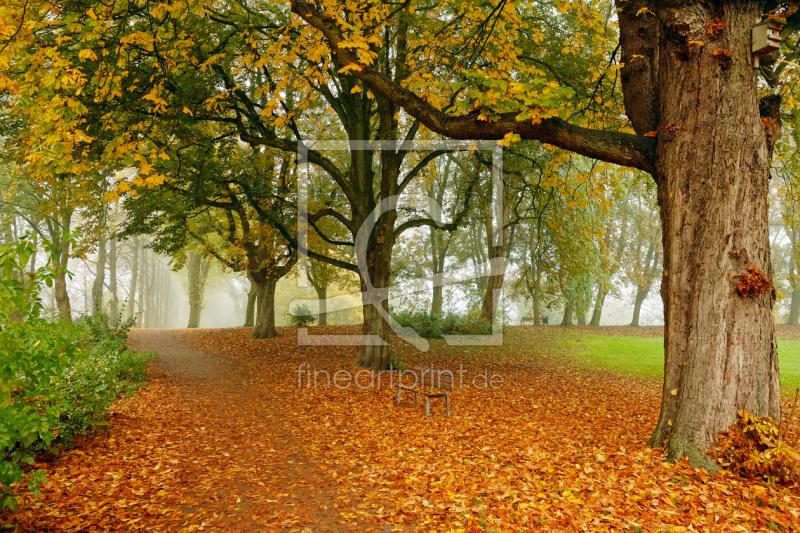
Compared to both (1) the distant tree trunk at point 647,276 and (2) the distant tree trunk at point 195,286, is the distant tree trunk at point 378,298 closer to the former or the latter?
(2) the distant tree trunk at point 195,286

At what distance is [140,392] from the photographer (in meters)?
9.20

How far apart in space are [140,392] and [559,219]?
33.2 ft

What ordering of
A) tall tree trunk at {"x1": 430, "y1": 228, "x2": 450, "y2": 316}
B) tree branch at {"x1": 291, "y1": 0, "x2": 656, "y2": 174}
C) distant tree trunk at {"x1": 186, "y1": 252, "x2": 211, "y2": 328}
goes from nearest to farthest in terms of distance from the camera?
tree branch at {"x1": 291, "y1": 0, "x2": 656, "y2": 174}, tall tree trunk at {"x1": 430, "y1": 228, "x2": 450, "y2": 316}, distant tree trunk at {"x1": 186, "y1": 252, "x2": 211, "y2": 328}

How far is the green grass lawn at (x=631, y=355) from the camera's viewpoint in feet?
40.9

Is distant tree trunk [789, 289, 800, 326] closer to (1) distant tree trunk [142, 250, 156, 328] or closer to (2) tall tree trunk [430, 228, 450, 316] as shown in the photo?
(2) tall tree trunk [430, 228, 450, 316]

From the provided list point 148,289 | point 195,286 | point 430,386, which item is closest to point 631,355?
point 430,386

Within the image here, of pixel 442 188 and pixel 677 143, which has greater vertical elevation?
pixel 442 188

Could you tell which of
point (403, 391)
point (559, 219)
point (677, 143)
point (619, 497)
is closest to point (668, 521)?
point (619, 497)

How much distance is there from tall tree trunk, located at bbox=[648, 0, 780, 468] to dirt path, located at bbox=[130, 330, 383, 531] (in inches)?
143

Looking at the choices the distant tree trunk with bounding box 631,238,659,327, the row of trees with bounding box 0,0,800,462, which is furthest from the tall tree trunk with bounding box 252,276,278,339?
the distant tree trunk with bounding box 631,238,659,327

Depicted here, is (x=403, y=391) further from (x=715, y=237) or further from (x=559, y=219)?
(x=715, y=237)

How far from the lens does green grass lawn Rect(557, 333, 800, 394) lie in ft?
40.9

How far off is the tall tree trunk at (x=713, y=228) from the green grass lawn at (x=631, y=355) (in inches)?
291

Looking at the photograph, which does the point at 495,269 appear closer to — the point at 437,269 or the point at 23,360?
the point at 437,269
